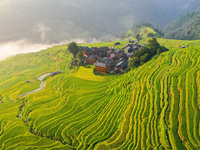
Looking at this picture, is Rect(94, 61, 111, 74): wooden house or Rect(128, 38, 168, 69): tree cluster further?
Rect(94, 61, 111, 74): wooden house

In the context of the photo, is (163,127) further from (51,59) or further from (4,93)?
(51,59)

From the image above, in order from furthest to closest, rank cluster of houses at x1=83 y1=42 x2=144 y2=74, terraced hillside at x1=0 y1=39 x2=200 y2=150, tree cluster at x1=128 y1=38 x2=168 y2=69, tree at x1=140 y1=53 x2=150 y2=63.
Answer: cluster of houses at x1=83 y1=42 x2=144 y2=74 < tree cluster at x1=128 y1=38 x2=168 y2=69 < tree at x1=140 y1=53 x2=150 y2=63 < terraced hillside at x1=0 y1=39 x2=200 y2=150

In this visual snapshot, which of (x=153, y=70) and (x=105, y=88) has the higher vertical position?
(x=153, y=70)

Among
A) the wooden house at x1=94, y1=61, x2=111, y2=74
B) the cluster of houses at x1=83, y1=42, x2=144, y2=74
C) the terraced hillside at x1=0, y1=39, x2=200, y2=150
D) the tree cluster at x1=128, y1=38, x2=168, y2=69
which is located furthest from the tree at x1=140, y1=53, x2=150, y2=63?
the wooden house at x1=94, y1=61, x2=111, y2=74

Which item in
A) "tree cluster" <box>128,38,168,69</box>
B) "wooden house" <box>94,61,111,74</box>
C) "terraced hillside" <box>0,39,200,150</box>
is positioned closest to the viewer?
"terraced hillside" <box>0,39,200,150</box>

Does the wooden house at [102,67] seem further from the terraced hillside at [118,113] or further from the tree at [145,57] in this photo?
the tree at [145,57]

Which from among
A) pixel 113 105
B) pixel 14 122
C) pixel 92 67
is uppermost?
pixel 92 67

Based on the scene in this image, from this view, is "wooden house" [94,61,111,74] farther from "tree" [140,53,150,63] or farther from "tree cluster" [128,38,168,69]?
"tree" [140,53,150,63]

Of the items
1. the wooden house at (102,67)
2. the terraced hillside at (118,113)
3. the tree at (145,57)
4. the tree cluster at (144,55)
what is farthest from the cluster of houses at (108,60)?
the terraced hillside at (118,113)

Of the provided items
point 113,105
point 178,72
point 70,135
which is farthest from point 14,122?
point 178,72
